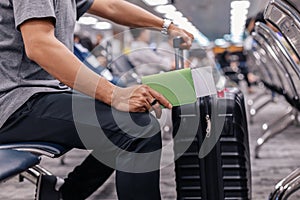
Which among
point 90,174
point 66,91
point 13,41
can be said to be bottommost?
point 90,174

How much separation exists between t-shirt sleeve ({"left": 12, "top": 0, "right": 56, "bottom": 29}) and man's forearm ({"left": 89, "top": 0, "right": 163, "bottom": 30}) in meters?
0.48

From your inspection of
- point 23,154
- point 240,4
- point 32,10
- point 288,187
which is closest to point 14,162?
point 23,154

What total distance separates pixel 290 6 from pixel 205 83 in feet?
1.07

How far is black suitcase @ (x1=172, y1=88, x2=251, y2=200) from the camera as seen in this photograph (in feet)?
4.80

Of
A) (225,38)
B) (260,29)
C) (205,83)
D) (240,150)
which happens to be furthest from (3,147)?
(225,38)

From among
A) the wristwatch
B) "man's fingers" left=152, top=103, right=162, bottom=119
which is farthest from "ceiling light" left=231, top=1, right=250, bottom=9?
"man's fingers" left=152, top=103, right=162, bottom=119

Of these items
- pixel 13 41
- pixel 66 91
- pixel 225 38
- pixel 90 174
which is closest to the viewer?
pixel 13 41

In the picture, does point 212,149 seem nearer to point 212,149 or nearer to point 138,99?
point 212,149

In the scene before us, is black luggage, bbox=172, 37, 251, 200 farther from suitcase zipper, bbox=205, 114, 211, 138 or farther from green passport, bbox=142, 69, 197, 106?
green passport, bbox=142, 69, 197, 106

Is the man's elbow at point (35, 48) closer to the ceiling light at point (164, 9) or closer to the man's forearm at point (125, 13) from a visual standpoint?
the man's forearm at point (125, 13)

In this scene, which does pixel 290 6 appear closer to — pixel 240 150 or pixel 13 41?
pixel 240 150

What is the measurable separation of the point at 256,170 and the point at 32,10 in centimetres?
219

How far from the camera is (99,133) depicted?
1.29m

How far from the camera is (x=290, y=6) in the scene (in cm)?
141
